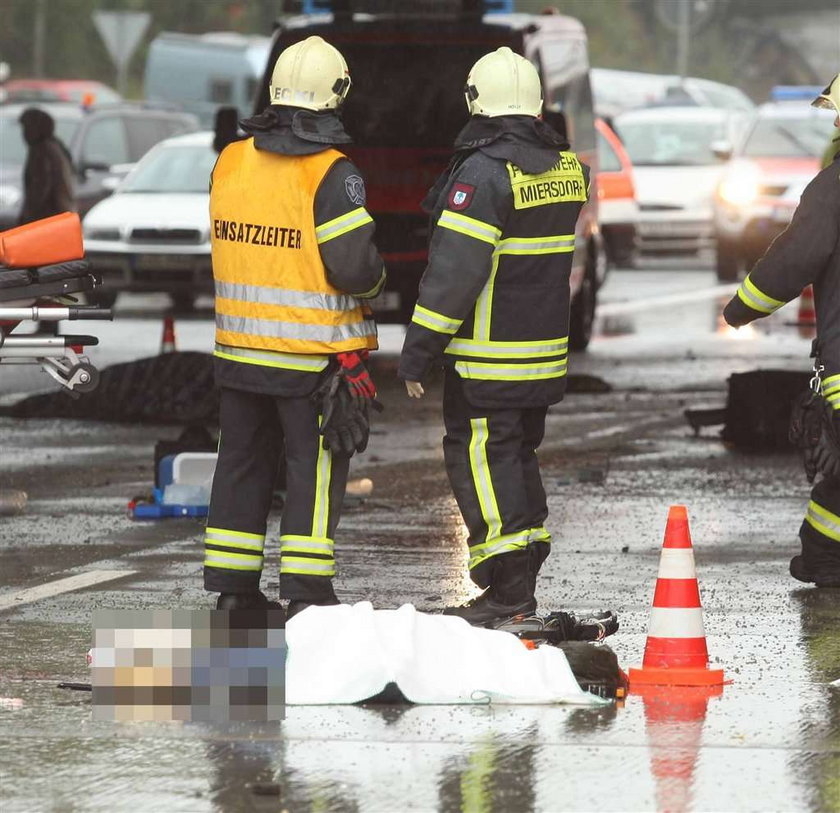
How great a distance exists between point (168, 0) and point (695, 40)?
12.7 metres

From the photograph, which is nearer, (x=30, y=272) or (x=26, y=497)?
(x=30, y=272)

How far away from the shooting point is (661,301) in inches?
910

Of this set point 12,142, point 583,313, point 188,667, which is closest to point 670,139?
point 12,142

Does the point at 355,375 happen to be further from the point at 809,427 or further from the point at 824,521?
the point at 824,521

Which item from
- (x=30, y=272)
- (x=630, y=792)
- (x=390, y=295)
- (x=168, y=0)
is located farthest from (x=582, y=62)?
(x=168, y=0)

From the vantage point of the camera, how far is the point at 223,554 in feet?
22.9

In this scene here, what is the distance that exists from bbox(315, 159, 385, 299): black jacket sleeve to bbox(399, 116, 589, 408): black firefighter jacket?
18 centimetres

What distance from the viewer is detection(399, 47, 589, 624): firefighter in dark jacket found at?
22.1 feet

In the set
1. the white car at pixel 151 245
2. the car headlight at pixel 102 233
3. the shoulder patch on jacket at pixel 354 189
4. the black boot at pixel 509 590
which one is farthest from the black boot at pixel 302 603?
the car headlight at pixel 102 233

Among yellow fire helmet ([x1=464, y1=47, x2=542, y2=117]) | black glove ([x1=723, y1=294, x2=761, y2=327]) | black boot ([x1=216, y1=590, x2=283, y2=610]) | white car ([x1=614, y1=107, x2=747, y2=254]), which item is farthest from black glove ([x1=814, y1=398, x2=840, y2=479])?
white car ([x1=614, y1=107, x2=747, y2=254])

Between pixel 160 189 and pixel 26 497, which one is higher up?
pixel 160 189

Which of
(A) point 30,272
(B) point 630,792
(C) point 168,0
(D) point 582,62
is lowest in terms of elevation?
(B) point 630,792

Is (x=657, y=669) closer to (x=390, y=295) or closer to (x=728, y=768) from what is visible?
(x=728, y=768)

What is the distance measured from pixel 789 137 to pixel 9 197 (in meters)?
8.14
